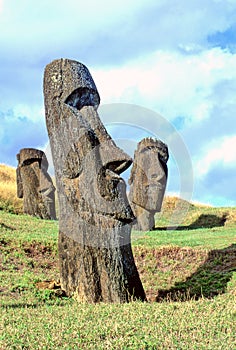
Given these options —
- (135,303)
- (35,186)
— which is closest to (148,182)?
(35,186)

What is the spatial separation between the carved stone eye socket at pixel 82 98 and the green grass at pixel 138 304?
309 cm

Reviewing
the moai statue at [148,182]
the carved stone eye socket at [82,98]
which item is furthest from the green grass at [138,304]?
the carved stone eye socket at [82,98]

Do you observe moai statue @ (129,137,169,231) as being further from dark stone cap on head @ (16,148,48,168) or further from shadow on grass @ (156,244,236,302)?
shadow on grass @ (156,244,236,302)

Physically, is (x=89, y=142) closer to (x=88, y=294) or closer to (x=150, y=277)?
(x=88, y=294)

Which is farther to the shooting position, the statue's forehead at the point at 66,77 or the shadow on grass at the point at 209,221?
the shadow on grass at the point at 209,221

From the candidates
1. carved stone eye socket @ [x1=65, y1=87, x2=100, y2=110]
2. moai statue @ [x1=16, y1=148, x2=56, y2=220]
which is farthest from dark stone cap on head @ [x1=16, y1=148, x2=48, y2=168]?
carved stone eye socket @ [x1=65, y1=87, x2=100, y2=110]

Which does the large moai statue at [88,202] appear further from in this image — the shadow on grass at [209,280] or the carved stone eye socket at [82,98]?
the shadow on grass at [209,280]

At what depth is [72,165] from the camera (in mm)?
8062

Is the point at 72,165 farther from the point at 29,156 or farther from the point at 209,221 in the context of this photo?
the point at 209,221

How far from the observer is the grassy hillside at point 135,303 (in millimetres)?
4895

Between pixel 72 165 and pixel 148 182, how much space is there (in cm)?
1040

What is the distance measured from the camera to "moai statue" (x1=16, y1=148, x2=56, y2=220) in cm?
1923

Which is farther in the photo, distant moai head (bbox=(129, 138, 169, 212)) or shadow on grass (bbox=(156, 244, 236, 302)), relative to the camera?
distant moai head (bbox=(129, 138, 169, 212))

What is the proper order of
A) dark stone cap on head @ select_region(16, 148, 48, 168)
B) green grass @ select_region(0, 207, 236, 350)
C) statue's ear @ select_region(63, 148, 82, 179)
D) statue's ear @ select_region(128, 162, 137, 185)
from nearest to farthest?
green grass @ select_region(0, 207, 236, 350)
statue's ear @ select_region(63, 148, 82, 179)
statue's ear @ select_region(128, 162, 137, 185)
dark stone cap on head @ select_region(16, 148, 48, 168)
